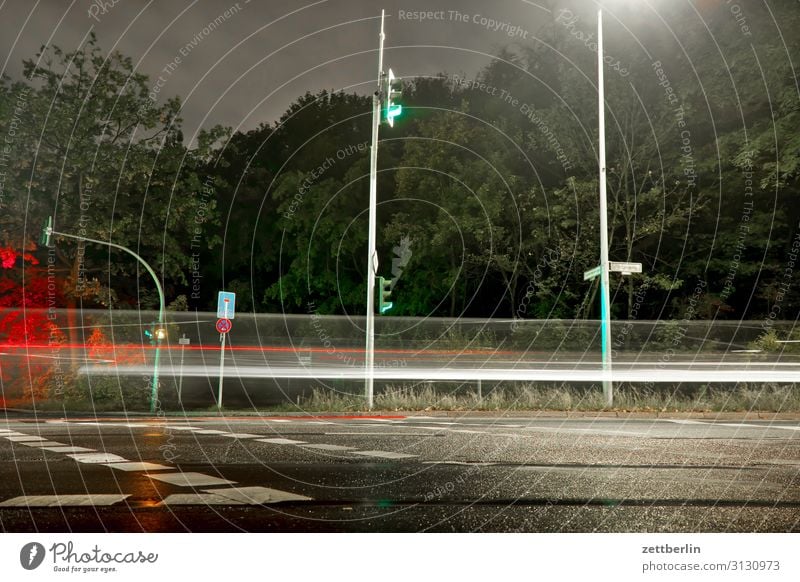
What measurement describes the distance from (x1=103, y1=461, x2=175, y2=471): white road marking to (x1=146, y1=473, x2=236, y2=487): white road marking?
1.84ft

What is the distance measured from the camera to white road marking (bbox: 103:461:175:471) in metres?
9.55

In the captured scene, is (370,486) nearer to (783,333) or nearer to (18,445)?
(18,445)

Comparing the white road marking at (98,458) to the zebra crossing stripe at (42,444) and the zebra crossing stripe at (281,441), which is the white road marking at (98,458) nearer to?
the zebra crossing stripe at (42,444)

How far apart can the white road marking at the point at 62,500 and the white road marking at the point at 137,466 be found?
2061 mm

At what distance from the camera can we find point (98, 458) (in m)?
10.6

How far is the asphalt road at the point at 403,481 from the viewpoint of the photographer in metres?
6.33

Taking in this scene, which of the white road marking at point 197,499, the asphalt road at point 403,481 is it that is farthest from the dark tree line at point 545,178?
the white road marking at point 197,499

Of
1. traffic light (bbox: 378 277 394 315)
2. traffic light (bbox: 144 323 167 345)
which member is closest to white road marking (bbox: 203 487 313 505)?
traffic light (bbox: 378 277 394 315)

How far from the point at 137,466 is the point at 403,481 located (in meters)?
3.26

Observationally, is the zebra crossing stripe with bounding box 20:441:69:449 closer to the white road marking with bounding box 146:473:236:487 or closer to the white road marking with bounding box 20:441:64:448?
the white road marking with bounding box 20:441:64:448

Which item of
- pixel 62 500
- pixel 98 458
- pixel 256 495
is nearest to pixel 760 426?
pixel 98 458

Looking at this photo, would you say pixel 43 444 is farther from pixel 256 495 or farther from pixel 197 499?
pixel 256 495
